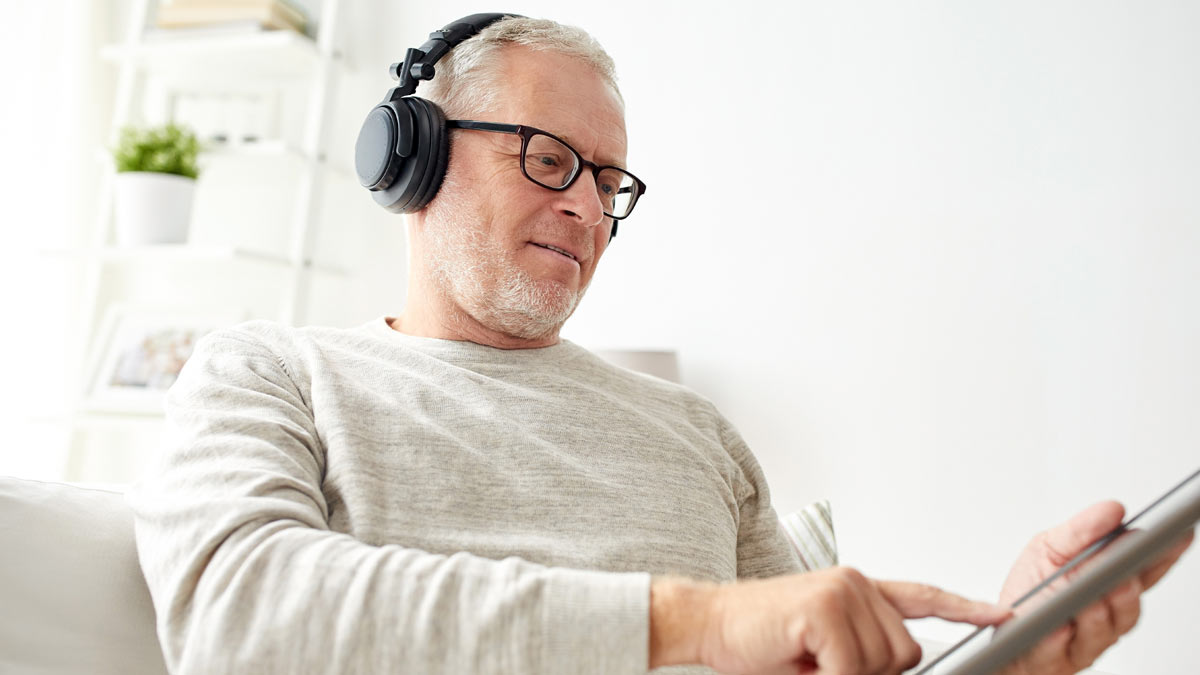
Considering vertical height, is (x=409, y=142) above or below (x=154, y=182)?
above

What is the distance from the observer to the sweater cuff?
62 centimetres

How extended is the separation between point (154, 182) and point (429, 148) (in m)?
1.57

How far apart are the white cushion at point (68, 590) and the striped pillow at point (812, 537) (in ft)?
2.65

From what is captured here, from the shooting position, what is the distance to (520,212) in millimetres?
1175

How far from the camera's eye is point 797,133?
2.17m

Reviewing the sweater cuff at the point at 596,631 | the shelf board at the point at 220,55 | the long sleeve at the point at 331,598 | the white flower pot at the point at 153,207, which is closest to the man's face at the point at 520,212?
the long sleeve at the point at 331,598

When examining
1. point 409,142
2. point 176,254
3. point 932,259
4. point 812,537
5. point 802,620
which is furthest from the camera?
point 176,254

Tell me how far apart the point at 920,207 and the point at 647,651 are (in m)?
1.67

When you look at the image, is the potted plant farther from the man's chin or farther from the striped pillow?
the striped pillow

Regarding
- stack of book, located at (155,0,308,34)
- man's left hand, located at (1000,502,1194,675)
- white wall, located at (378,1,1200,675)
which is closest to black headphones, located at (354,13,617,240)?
man's left hand, located at (1000,502,1194,675)

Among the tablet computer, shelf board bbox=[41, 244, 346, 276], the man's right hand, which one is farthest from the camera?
shelf board bbox=[41, 244, 346, 276]

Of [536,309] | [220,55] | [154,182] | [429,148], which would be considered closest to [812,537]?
[536,309]

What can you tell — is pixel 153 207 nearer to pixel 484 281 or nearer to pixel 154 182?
pixel 154 182

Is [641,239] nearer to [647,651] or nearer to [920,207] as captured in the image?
[920,207]
